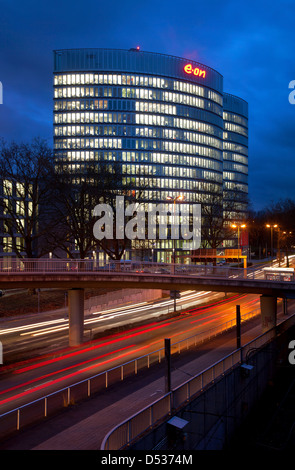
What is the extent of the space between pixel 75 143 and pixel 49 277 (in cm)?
7125

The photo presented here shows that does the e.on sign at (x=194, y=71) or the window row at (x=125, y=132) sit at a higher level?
the e.on sign at (x=194, y=71)

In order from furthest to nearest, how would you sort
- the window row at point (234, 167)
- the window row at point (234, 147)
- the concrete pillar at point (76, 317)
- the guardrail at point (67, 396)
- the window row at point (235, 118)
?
1. the window row at point (235, 118)
2. the window row at point (234, 147)
3. the window row at point (234, 167)
4. the concrete pillar at point (76, 317)
5. the guardrail at point (67, 396)

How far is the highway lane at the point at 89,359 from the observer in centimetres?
1970

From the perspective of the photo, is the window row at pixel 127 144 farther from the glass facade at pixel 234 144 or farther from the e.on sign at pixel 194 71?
the glass facade at pixel 234 144

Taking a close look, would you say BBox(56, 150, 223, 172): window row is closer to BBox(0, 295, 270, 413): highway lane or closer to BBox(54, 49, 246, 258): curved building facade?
BBox(54, 49, 246, 258): curved building facade

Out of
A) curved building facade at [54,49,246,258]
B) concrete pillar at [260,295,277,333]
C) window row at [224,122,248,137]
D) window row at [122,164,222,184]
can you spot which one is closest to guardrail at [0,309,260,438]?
concrete pillar at [260,295,277,333]

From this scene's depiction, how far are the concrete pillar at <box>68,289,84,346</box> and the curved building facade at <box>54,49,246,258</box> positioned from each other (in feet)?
206

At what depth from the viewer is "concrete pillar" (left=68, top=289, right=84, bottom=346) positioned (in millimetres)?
30797

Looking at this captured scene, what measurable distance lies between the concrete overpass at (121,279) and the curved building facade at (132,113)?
62.3m

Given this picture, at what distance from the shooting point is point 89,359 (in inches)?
997

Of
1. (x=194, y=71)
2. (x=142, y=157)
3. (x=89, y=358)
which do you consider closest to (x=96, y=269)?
(x=89, y=358)

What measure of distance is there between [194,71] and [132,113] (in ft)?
79.3

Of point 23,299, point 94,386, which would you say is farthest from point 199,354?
point 23,299

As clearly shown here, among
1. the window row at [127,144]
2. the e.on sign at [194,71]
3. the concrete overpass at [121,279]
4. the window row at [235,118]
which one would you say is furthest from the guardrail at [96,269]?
the window row at [235,118]
